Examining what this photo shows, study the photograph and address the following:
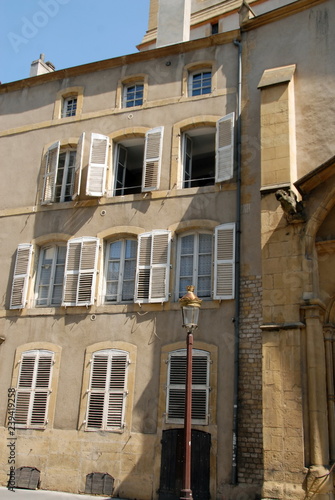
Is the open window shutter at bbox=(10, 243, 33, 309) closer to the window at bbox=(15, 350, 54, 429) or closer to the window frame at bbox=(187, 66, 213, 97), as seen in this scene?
the window at bbox=(15, 350, 54, 429)

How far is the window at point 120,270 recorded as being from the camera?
46.9ft

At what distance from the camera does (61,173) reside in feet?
53.5

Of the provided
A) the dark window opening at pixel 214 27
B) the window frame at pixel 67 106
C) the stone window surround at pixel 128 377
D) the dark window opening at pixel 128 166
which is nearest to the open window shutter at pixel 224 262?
the stone window surround at pixel 128 377

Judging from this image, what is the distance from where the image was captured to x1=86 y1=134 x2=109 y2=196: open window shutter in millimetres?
15125

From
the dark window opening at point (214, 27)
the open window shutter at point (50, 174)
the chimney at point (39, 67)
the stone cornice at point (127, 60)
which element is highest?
the dark window opening at point (214, 27)

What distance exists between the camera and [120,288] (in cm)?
1431

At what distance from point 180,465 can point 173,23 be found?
12488mm

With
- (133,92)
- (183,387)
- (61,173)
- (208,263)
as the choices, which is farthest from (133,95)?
(183,387)

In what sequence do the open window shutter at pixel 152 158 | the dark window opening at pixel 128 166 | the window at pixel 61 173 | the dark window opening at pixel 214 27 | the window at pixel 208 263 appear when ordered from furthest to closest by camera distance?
the dark window opening at pixel 214 27 → the dark window opening at pixel 128 166 → the window at pixel 61 173 → the open window shutter at pixel 152 158 → the window at pixel 208 263

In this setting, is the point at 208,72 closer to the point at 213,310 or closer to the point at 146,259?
the point at 146,259

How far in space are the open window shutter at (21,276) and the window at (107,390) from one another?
2.66 meters

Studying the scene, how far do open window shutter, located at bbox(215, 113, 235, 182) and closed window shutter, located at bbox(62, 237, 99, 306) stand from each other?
3532mm

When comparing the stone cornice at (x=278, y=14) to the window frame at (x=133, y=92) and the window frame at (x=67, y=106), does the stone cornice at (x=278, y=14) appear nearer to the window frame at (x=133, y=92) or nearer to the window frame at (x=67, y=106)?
the window frame at (x=133, y=92)

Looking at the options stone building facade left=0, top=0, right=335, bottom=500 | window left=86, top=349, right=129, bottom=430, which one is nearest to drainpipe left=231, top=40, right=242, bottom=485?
stone building facade left=0, top=0, right=335, bottom=500
